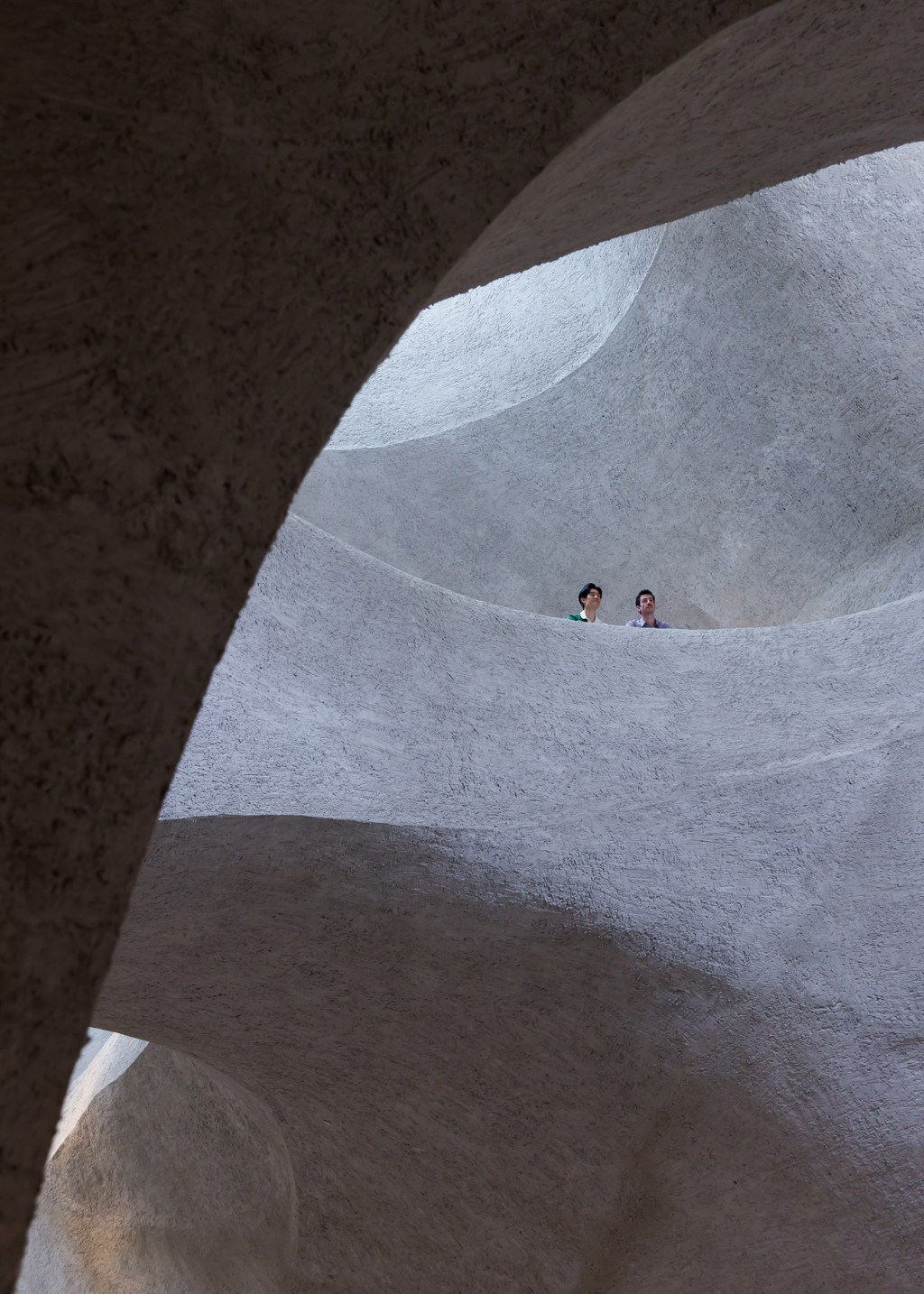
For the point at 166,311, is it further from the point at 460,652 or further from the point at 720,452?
the point at 720,452

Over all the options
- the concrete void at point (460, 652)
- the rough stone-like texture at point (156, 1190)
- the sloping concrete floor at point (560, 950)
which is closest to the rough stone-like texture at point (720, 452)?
the concrete void at point (460, 652)

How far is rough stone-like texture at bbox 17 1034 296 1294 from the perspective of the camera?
6.70 metres

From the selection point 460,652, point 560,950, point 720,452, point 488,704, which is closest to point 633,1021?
point 560,950

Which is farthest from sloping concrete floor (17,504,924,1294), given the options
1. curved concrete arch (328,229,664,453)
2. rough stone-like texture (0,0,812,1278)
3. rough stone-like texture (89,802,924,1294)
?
curved concrete arch (328,229,664,453)

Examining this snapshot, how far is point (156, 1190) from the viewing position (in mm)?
7285

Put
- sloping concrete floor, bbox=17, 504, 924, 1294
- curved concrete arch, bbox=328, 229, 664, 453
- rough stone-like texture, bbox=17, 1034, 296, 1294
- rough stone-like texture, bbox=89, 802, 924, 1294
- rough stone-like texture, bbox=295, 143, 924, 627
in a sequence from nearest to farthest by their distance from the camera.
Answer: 1. sloping concrete floor, bbox=17, 504, 924, 1294
2. rough stone-like texture, bbox=89, 802, 924, 1294
3. rough stone-like texture, bbox=17, 1034, 296, 1294
4. rough stone-like texture, bbox=295, 143, 924, 627
5. curved concrete arch, bbox=328, 229, 664, 453

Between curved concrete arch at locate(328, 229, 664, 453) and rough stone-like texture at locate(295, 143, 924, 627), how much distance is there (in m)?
0.10

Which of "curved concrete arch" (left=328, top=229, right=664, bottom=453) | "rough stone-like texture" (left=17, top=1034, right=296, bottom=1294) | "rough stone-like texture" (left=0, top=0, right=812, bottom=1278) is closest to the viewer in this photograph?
"rough stone-like texture" (left=0, top=0, right=812, bottom=1278)

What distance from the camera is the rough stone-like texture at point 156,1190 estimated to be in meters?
6.70

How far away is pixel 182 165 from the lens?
1.80 m

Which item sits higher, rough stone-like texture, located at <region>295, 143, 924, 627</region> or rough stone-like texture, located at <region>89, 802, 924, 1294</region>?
rough stone-like texture, located at <region>295, 143, 924, 627</region>

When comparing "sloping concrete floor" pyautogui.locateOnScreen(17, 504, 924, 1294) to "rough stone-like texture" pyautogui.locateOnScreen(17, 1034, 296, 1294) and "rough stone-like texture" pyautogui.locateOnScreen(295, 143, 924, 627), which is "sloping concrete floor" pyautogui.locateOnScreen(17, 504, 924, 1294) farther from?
"rough stone-like texture" pyautogui.locateOnScreen(295, 143, 924, 627)

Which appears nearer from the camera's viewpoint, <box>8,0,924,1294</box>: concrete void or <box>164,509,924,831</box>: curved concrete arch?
<box>8,0,924,1294</box>: concrete void

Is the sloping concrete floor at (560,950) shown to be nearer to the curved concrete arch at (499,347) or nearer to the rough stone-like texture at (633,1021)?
the rough stone-like texture at (633,1021)
